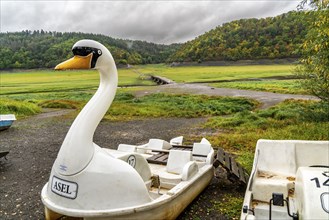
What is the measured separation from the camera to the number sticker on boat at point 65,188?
4219 mm

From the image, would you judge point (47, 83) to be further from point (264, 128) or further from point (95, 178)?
point (95, 178)

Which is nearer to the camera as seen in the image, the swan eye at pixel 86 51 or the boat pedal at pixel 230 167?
the swan eye at pixel 86 51

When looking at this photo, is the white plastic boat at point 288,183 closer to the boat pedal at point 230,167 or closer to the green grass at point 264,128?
the boat pedal at point 230,167

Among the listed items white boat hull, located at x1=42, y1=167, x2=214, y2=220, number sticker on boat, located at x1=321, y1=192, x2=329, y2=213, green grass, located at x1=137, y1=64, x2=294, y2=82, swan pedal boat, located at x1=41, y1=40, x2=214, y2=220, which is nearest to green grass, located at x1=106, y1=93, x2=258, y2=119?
white boat hull, located at x1=42, y1=167, x2=214, y2=220

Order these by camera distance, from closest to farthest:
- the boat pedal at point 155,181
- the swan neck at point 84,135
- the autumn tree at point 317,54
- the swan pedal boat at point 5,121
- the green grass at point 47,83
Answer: the swan neck at point 84,135 → the boat pedal at point 155,181 → the autumn tree at point 317,54 → the swan pedal boat at point 5,121 → the green grass at point 47,83

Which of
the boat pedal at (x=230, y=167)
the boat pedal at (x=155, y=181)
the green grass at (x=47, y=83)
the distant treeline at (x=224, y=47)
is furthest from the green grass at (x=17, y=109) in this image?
the distant treeline at (x=224, y=47)

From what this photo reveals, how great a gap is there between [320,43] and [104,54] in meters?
7.78

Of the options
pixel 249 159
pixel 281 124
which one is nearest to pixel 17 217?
pixel 249 159

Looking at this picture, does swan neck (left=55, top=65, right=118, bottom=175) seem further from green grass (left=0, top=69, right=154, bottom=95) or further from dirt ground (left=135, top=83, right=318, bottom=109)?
green grass (left=0, top=69, right=154, bottom=95)

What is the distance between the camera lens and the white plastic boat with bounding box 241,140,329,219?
3723 mm

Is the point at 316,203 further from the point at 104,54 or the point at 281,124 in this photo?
the point at 281,124

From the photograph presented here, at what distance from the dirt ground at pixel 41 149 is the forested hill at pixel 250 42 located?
74538mm

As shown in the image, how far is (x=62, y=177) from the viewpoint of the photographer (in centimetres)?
436

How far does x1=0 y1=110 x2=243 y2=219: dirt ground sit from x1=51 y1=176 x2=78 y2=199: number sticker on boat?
5.89 feet
